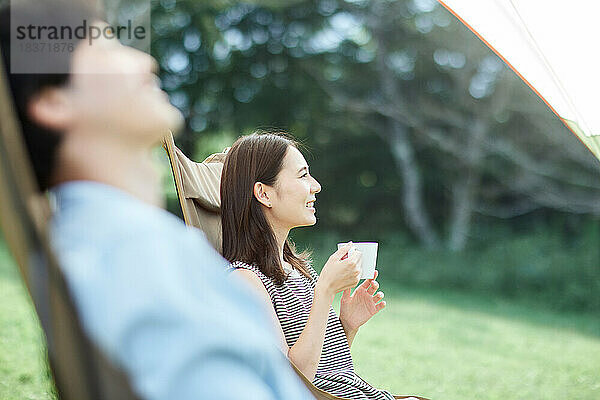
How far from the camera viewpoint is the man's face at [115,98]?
707mm

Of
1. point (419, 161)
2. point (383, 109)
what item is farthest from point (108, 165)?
point (419, 161)

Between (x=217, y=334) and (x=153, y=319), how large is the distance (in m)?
0.05

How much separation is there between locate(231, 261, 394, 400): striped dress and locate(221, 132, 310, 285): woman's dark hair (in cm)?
4

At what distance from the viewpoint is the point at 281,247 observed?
172cm

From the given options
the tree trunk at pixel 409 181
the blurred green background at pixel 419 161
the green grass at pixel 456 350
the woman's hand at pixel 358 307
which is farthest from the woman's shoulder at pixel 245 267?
A: the tree trunk at pixel 409 181

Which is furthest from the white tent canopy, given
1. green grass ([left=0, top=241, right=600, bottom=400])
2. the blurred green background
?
the blurred green background

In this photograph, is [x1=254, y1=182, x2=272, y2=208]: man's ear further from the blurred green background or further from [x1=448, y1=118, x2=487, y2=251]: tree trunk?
[x1=448, y1=118, x2=487, y2=251]: tree trunk

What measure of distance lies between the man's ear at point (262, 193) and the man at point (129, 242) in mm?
956

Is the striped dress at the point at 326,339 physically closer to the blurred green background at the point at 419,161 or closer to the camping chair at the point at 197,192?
the camping chair at the point at 197,192

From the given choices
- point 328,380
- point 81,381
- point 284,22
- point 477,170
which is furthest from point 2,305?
point 284,22

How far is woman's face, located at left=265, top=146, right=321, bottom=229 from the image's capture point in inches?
67.3

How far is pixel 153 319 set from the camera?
0.60 m

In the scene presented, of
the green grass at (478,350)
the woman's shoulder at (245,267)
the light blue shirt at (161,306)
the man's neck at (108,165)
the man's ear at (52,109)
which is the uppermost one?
the man's ear at (52,109)

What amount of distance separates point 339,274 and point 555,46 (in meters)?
0.92
